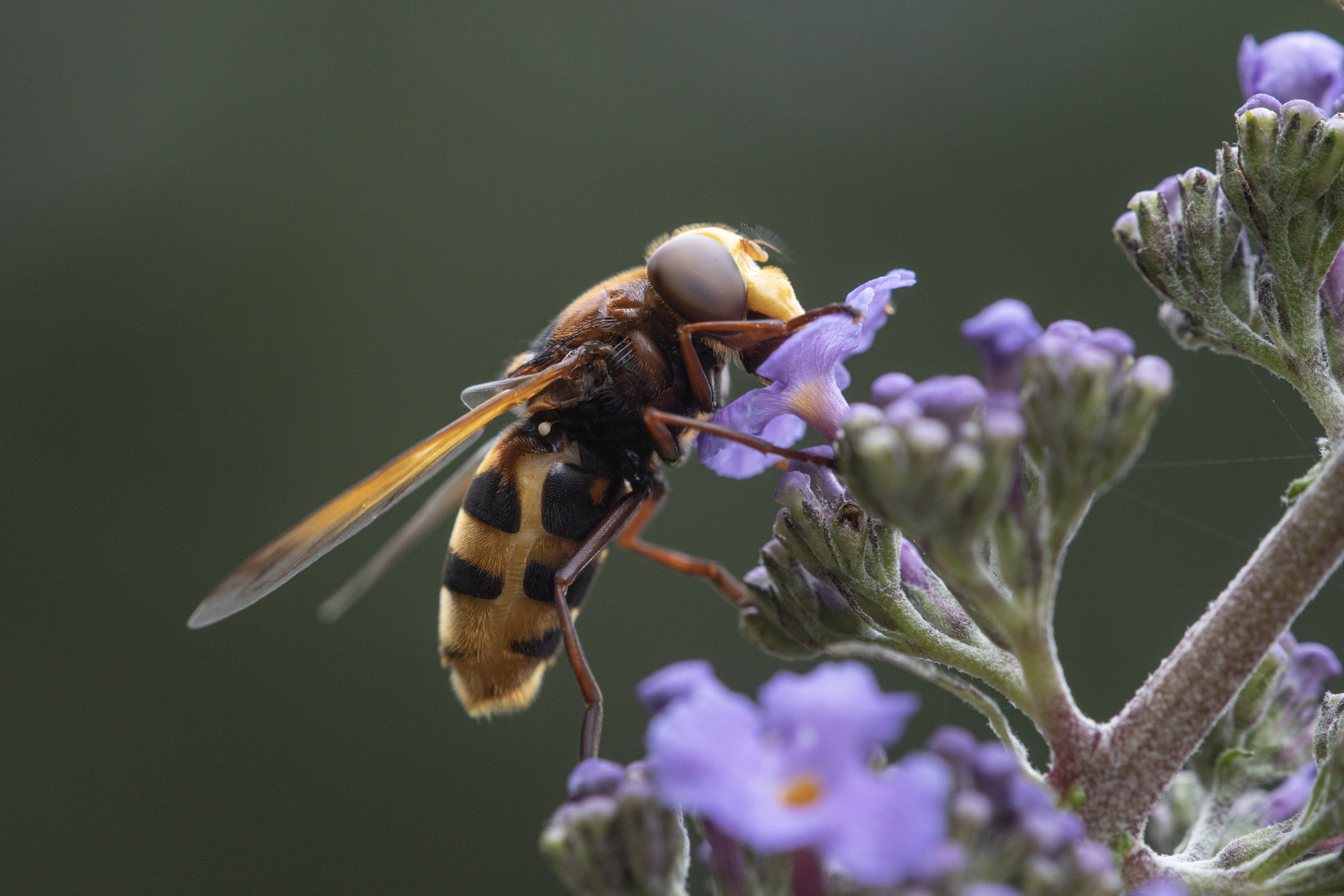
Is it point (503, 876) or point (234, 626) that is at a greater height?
point (234, 626)

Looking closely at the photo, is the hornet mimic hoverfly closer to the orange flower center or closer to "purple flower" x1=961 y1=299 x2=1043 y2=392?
"purple flower" x1=961 y1=299 x2=1043 y2=392

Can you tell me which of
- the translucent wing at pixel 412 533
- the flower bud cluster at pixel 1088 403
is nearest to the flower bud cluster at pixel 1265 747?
the flower bud cluster at pixel 1088 403

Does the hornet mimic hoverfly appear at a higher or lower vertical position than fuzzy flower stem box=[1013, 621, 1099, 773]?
higher

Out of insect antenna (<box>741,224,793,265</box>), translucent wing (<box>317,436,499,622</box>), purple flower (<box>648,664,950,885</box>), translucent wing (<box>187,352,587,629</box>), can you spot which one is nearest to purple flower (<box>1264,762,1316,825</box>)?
purple flower (<box>648,664,950,885</box>)

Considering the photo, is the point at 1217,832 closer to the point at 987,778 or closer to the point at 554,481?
the point at 987,778

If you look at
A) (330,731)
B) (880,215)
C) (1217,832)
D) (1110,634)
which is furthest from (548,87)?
(1217,832)

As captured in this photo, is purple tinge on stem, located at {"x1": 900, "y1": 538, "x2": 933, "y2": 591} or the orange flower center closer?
the orange flower center
